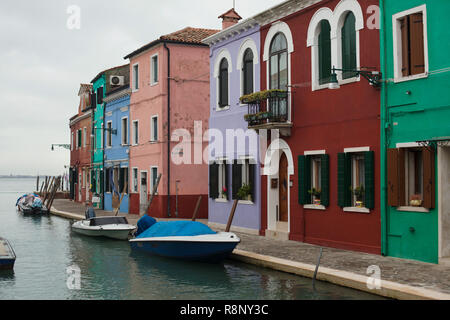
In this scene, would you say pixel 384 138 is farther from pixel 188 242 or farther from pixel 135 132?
pixel 135 132

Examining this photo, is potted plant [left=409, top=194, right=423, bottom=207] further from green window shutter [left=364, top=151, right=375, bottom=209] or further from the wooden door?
the wooden door

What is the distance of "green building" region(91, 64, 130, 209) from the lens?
33.4 m

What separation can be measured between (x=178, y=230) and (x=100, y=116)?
21.4m

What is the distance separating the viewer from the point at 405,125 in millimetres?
12656

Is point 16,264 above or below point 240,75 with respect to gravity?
below

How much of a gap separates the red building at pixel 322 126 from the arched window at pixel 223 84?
2680mm

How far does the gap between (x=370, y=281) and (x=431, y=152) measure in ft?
10.9

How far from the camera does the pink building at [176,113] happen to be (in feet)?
84.7

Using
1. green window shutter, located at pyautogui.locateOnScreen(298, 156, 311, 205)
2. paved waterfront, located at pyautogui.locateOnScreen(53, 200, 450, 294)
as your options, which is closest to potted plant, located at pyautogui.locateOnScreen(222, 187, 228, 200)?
paved waterfront, located at pyautogui.locateOnScreen(53, 200, 450, 294)

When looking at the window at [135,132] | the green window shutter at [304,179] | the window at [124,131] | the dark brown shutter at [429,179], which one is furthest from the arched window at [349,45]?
the window at [124,131]

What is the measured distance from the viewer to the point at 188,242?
14477mm

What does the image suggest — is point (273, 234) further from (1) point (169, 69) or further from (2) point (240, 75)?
(1) point (169, 69)

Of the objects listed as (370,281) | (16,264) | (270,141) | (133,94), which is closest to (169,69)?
(133,94)

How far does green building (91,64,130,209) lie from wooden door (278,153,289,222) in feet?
54.8
